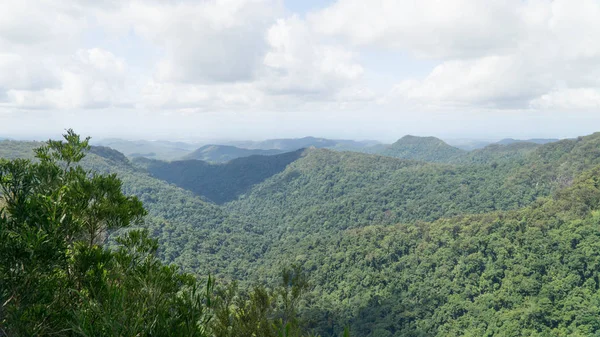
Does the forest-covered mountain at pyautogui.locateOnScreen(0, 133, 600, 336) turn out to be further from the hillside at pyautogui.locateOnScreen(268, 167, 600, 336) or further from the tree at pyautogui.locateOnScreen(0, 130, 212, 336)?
the tree at pyautogui.locateOnScreen(0, 130, 212, 336)

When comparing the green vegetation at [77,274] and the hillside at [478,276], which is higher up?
the green vegetation at [77,274]

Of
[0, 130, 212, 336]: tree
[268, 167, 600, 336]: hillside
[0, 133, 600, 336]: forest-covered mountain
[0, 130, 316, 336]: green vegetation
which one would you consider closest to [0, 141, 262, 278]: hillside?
[0, 133, 600, 336]: forest-covered mountain

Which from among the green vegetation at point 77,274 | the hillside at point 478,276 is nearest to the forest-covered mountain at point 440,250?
the hillside at point 478,276

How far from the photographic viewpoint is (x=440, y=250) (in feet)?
202

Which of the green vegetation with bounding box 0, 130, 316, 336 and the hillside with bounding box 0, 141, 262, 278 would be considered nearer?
the green vegetation with bounding box 0, 130, 316, 336

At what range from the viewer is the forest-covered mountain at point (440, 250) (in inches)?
1740

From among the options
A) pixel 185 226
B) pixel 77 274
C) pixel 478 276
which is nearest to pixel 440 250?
pixel 478 276

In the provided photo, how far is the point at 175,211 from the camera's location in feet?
443

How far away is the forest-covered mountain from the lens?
145 ft

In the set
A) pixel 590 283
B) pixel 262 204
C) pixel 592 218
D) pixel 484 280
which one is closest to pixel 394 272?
pixel 484 280

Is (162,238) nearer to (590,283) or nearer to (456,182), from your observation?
(590,283)

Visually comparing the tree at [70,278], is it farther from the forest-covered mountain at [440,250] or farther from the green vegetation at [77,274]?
the forest-covered mountain at [440,250]

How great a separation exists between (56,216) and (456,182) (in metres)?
141

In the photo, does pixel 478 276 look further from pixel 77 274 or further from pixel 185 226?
pixel 185 226
